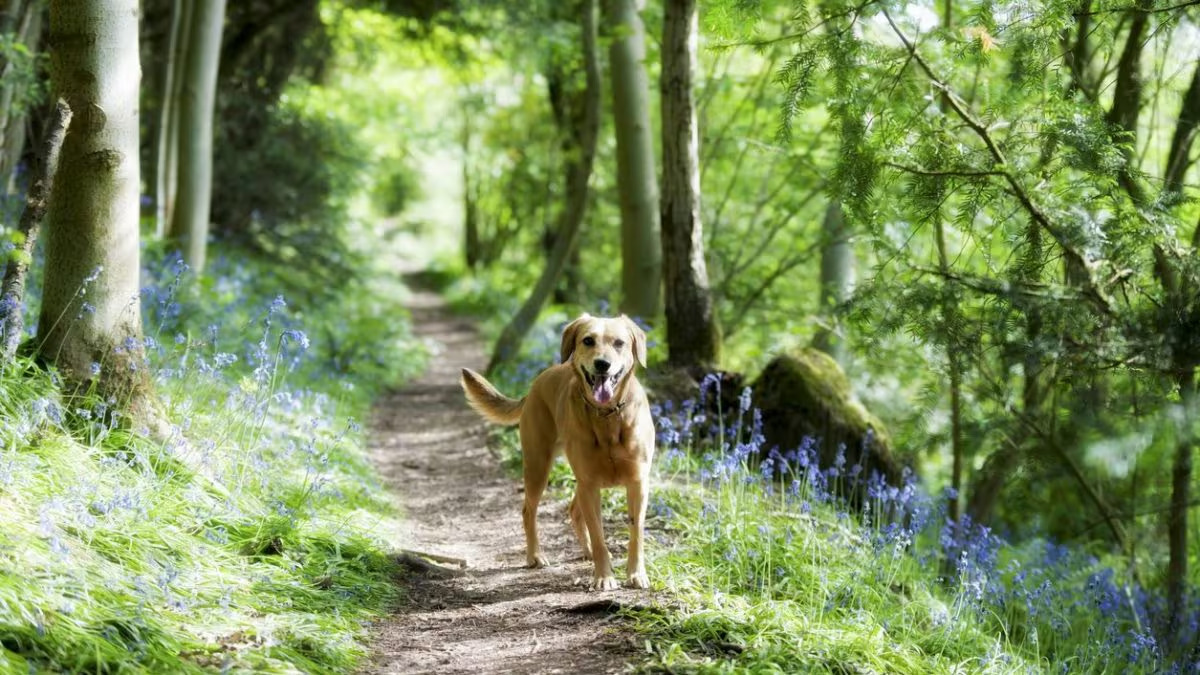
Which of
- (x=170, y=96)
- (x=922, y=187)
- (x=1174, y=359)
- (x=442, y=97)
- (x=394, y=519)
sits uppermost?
(x=442, y=97)

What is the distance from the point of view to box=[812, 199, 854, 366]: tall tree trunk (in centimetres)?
1072

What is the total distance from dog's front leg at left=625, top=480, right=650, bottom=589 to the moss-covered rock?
→ 10.6ft

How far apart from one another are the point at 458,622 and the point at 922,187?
10.8 ft

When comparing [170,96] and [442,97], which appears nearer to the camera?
[170,96]

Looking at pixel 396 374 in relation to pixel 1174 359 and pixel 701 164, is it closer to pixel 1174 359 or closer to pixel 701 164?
pixel 701 164

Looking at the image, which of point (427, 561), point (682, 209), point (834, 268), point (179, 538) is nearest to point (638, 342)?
point (427, 561)

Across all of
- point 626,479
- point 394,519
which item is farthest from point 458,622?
point 394,519

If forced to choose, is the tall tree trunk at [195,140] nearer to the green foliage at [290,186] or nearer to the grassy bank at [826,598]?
the green foliage at [290,186]

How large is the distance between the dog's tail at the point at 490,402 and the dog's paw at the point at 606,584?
4.52ft

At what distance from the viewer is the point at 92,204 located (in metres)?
5.54

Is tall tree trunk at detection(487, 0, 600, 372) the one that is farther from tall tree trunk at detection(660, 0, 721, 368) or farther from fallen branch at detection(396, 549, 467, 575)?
fallen branch at detection(396, 549, 467, 575)

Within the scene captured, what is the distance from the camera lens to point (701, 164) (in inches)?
492

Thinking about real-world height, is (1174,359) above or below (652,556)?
above

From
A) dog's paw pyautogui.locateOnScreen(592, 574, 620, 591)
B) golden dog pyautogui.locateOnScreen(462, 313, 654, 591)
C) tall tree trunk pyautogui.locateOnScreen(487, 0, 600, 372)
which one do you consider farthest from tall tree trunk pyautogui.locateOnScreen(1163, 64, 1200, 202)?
tall tree trunk pyautogui.locateOnScreen(487, 0, 600, 372)
